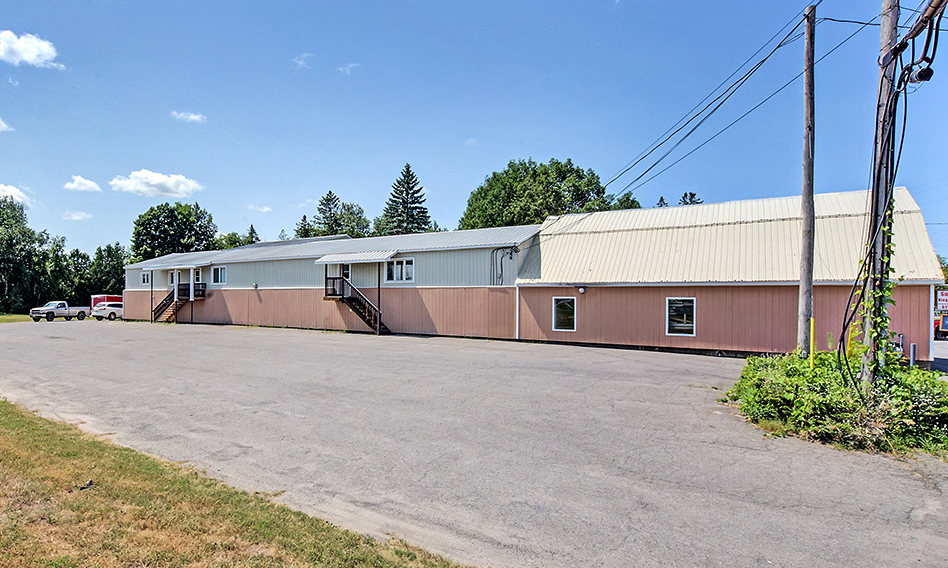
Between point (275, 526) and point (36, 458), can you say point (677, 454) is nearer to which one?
point (275, 526)

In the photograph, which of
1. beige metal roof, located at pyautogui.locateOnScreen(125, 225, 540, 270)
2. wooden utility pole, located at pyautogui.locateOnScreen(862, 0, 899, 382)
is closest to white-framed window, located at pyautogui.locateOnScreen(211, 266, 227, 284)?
beige metal roof, located at pyautogui.locateOnScreen(125, 225, 540, 270)

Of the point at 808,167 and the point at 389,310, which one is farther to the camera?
the point at 389,310

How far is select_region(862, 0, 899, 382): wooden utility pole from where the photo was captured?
267 inches

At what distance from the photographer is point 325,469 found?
5617 millimetres

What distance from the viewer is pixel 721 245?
1820 centimetres

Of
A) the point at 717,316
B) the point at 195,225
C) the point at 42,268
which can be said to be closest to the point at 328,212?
the point at 195,225

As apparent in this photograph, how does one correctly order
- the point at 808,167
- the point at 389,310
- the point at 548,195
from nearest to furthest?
the point at 808,167
the point at 389,310
the point at 548,195

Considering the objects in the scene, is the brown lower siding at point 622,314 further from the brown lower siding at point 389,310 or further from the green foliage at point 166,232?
the green foliage at point 166,232

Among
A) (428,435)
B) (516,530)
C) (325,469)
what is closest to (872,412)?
(516,530)

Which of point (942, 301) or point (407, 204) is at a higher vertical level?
point (407, 204)

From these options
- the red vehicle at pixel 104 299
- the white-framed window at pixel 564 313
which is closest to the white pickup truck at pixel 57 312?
the red vehicle at pixel 104 299

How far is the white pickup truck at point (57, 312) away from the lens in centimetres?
3910

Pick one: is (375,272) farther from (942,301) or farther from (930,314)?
(942,301)

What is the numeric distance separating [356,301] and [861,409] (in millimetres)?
22324
